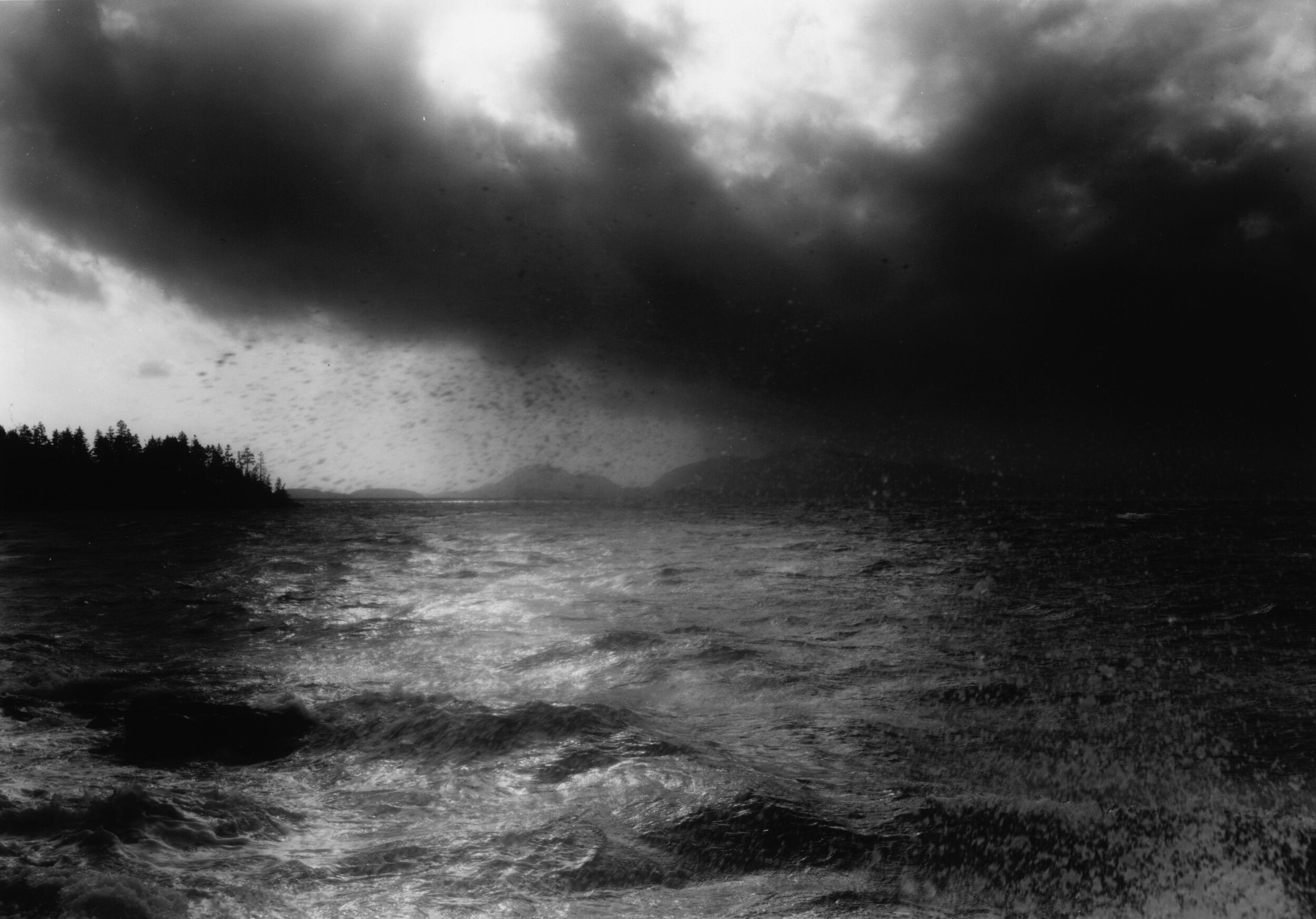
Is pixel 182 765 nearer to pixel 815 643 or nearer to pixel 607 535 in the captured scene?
pixel 815 643

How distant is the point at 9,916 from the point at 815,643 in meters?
12.4

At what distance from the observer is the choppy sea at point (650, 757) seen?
5.10 m

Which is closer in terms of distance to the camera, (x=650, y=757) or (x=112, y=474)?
(x=650, y=757)

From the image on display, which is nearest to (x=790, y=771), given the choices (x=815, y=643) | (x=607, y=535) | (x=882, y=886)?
(x=882, y=886)

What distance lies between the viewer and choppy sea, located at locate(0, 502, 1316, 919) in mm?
5098

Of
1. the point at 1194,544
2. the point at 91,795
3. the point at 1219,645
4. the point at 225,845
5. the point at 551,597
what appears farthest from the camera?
the point at 1194,544

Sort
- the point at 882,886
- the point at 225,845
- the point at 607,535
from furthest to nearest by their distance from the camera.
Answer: the point at 607,535
the point at 225,845
the point at 882,886

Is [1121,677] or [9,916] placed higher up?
[9,916]

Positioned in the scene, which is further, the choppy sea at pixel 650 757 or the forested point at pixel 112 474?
the forested point at pixel 112 474

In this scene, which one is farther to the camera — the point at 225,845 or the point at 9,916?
the point at 225,845

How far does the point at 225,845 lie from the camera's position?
558cm

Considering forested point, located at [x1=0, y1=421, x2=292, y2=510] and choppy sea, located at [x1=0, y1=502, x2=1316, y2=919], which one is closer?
choppy sea, located at [x1=0, y1=502, x2=1316, y2=919]

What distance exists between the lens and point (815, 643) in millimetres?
14781

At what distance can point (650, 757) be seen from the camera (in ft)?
25.3
